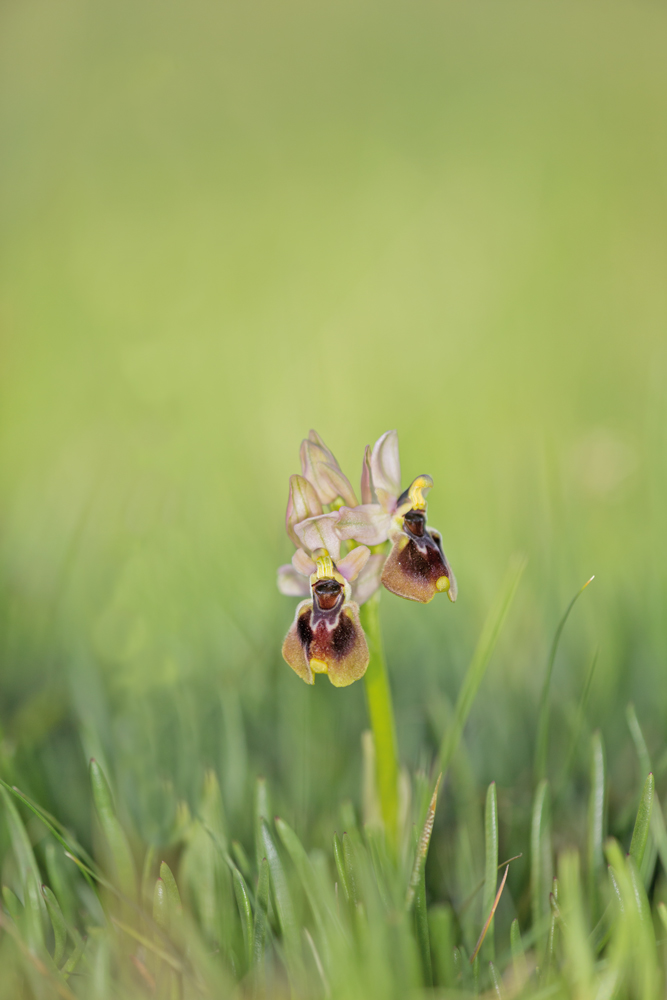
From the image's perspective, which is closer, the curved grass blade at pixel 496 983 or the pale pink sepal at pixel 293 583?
the curved grass blade at pixel 496 983

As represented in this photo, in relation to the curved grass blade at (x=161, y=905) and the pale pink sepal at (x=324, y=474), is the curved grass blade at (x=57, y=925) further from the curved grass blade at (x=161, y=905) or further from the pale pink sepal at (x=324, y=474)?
the pale pink sepal at (x=324, y=474)

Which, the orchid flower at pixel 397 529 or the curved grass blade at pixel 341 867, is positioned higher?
the orchid flower at pixel 397 529

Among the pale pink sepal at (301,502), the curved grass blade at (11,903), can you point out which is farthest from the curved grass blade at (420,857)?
the curved grass blade at (11,903)

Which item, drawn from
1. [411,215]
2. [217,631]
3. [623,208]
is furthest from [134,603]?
[623,208]

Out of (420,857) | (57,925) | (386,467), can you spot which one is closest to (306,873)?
(420,857)

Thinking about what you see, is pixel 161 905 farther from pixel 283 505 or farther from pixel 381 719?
pixel 283 505

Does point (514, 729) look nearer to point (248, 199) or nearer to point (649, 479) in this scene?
point (649, 479)
